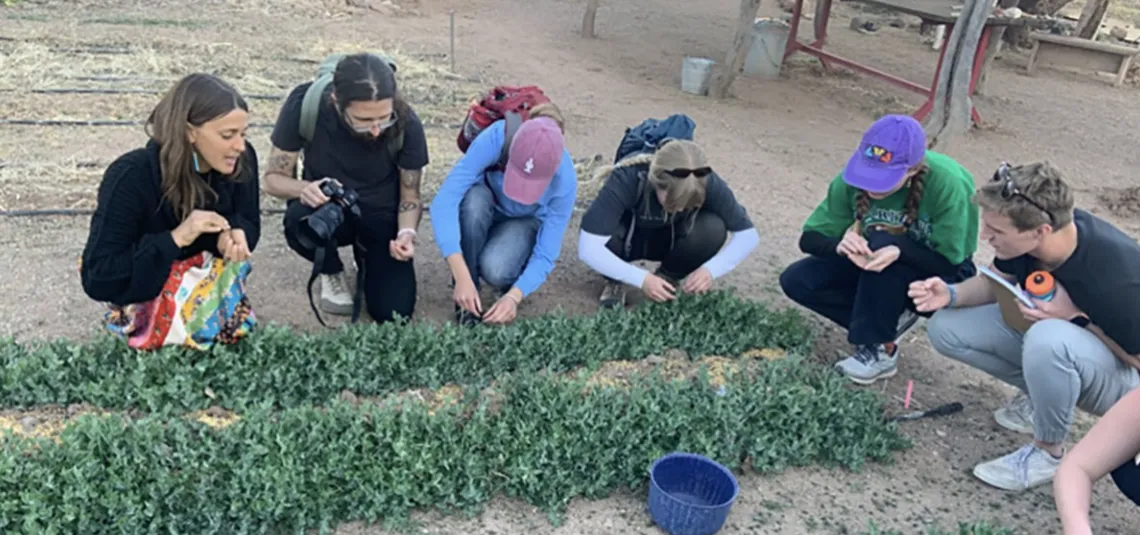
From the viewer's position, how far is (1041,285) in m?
3.31

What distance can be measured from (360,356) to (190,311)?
67 cm

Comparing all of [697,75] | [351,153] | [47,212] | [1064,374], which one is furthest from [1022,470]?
[697,75]

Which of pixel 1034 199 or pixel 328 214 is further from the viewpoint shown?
pixel 328 214

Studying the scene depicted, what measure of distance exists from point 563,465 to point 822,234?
1.78 meters

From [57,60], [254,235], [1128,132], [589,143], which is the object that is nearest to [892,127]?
[254,235]

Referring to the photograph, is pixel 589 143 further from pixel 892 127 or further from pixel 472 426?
pixel 472 426

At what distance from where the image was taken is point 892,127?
12.2ft

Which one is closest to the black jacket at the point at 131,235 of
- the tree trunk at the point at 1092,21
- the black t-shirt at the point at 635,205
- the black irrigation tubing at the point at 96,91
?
the black t-shirt at the point at 635,205

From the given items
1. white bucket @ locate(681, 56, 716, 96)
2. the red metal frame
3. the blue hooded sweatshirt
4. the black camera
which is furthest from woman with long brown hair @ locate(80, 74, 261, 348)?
the red metal frame

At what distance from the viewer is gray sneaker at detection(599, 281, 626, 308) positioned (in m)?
4.72

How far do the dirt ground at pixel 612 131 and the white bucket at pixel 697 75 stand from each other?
0.17m

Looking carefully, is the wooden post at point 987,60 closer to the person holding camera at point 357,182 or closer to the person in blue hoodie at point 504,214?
the person in blue hoodie at point 504,214

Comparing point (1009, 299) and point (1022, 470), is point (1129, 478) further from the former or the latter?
point (1009, 299)

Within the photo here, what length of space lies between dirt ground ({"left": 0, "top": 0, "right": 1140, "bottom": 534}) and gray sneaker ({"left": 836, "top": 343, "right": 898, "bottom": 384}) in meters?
0.10
